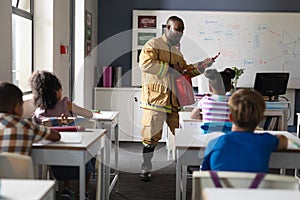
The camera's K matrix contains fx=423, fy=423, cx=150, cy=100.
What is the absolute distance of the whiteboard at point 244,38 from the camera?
624cm

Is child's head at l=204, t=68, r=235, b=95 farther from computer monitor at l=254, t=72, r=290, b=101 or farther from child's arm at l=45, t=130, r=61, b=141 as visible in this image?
child's arm at l=45, t=130, r=61, b=141

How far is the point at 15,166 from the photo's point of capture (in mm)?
1875

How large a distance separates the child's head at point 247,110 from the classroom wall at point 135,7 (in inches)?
174

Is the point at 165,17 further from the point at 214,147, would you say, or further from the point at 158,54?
the point at 214,147

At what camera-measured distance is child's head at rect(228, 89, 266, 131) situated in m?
2.12

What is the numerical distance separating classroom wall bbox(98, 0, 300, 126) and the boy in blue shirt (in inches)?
173

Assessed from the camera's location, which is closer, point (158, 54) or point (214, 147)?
point (214, 147)

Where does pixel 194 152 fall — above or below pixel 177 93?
below

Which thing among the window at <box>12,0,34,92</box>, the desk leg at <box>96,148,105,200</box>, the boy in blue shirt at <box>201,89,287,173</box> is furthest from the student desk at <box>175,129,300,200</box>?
the window at <box>12,0,34,92</box>

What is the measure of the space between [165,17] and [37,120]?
377cm

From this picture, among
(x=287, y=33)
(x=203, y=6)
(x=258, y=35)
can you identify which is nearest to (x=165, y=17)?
(x=203, y=6)

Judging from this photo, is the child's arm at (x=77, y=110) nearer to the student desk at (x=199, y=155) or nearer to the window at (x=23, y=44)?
the window at (x=23, y=44)

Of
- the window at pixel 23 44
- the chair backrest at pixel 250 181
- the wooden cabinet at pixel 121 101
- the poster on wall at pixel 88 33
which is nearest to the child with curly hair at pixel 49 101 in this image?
the window at pixel 23 44

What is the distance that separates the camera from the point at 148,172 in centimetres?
421
